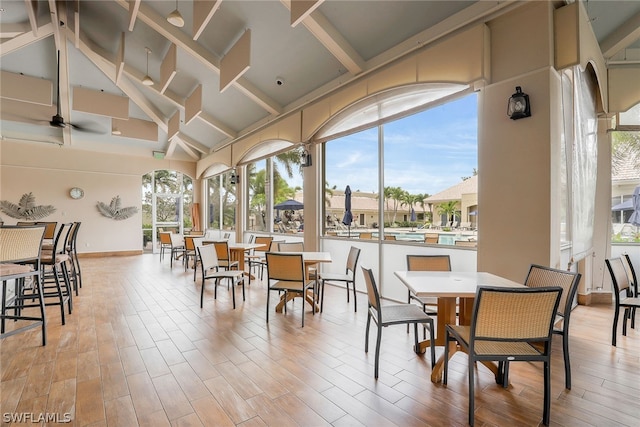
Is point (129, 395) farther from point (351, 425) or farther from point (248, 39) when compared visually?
point (248, 39)

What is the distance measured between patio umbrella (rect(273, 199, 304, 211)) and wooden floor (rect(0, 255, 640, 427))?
11.5 feet

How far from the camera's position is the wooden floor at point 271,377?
6.69ft

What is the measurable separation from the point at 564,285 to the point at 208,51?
6.28 metres

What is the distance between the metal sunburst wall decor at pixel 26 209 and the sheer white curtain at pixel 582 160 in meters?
12.4

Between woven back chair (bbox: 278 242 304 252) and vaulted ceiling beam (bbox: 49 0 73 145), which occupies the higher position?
vaulted ceiling beam (bbox: 49 0 73 145)

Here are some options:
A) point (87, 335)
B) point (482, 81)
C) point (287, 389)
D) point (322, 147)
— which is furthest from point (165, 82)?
point (287, 389)

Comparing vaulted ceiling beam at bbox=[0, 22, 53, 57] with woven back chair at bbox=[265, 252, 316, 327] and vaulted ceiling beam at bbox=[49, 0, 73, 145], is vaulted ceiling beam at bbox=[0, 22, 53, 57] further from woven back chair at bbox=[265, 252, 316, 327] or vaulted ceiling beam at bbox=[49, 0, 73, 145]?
woven back chair at bbox=[265, 252, 316, 327]

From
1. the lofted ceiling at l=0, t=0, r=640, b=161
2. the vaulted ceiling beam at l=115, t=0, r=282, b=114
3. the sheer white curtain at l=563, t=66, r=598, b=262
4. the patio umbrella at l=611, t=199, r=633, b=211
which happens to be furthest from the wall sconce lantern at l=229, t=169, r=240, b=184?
the patio umbrella at l=611, t=199, r=633, b=211

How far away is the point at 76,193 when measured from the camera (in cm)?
970

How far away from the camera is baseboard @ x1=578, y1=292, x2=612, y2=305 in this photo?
4629mm

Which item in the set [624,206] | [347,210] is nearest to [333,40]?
[347,210]

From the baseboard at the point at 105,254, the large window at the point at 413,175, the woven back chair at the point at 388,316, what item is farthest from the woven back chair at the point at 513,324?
the baseboard at the point at 105,254

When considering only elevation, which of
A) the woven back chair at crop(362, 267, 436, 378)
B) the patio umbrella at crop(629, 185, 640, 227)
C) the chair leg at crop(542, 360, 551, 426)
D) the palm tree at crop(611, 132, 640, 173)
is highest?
the palm tree at crop(611, 132, 640, 173)

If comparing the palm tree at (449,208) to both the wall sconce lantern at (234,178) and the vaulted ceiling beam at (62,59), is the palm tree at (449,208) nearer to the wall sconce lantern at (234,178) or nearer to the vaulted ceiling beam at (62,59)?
the wall sconce lantern at (234,178)
